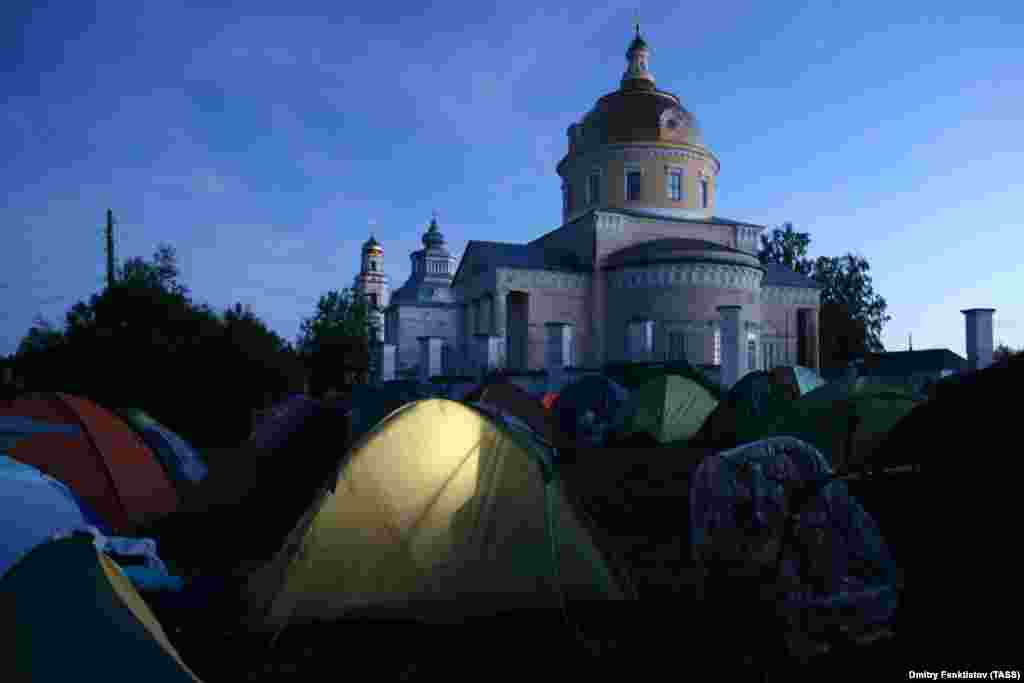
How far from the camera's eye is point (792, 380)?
13047 mm

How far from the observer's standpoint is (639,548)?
22.2ft

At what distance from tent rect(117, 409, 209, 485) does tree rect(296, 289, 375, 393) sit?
22093 mm

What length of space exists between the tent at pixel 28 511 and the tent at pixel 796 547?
3929 mm

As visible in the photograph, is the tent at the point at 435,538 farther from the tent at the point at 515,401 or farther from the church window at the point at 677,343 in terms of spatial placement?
the church window at the point at 677,343

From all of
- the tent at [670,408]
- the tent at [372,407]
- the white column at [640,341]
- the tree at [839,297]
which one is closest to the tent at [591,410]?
the tent at [670,408]

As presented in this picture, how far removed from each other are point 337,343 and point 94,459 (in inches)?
1078

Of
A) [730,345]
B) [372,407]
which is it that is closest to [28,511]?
[372,407]

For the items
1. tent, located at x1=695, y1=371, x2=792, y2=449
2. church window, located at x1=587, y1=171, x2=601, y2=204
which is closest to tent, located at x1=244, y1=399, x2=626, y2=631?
tent, located at x1=695, y1=371, x2=792, y2=449

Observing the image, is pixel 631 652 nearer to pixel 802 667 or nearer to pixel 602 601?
pixel 602 601

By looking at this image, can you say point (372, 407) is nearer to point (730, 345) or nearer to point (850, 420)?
point (850, 420)

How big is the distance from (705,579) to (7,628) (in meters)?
3.64

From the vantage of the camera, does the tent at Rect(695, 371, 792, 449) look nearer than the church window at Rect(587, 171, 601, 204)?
Yes

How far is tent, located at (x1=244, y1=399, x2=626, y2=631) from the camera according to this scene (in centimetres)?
452

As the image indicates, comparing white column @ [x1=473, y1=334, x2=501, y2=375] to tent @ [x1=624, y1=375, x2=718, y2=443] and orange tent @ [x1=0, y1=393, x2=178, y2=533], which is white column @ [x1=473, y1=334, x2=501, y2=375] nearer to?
tent @ [x1=624, y1=375, x2=718, y2=443]
